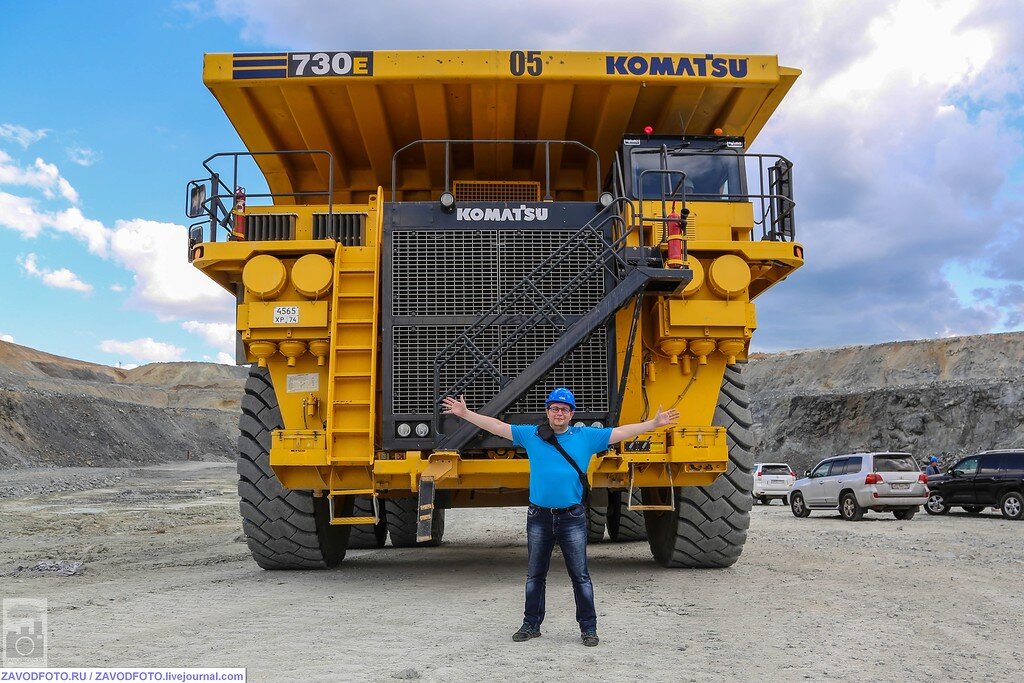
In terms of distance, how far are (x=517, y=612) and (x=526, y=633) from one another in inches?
40.5

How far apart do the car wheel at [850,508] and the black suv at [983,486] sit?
247 centimetres

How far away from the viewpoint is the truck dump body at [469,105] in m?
8.02

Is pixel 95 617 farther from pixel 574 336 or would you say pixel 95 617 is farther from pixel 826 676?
pixel 826 676

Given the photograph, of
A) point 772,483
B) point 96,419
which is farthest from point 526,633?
point 96,419

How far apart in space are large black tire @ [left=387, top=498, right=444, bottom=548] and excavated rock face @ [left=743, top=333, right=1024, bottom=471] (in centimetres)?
2954

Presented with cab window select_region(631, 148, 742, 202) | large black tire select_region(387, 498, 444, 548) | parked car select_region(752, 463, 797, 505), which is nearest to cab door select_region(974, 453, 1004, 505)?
parked car select_region(752, 463, 797, 505)

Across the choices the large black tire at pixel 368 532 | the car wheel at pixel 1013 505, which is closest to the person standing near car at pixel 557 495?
the large black tire at pixel 368 532

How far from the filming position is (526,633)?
17.5 ft

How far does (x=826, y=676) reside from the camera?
4.48 meters

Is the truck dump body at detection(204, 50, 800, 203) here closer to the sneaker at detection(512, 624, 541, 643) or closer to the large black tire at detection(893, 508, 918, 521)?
the sneaker at detection(512, 624, 541, 643)

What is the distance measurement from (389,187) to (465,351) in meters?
2.76

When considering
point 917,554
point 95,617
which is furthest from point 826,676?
point 917,554

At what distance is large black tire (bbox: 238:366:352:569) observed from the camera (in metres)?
7.90
